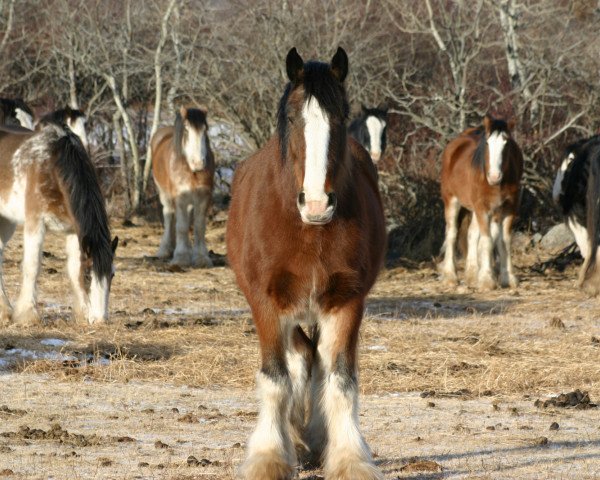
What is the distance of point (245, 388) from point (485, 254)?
261 inches

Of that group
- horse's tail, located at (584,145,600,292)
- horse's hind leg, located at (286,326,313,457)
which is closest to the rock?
horse's tail, located at (584,145,600,292)

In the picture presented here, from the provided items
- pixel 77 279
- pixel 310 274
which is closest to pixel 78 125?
pixel 77 279

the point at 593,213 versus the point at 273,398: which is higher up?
the point at 593,213

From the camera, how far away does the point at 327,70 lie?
4562mm

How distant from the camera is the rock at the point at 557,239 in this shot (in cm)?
1560

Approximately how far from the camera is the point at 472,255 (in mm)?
13750

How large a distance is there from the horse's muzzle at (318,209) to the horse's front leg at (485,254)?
908cm

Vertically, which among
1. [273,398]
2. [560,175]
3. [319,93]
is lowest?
[273,398]

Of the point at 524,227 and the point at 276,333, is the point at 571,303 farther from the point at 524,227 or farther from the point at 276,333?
the point at 276,333

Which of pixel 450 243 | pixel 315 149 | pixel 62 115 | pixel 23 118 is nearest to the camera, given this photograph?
pixel 315 149

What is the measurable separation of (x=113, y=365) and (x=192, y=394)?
33.5 inches

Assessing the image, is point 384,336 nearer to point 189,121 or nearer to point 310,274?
point 310,274

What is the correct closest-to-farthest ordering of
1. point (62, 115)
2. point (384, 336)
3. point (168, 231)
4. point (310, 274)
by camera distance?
point (310, 274) < point (384, 336) < point (62, 115) < point (168, 231)

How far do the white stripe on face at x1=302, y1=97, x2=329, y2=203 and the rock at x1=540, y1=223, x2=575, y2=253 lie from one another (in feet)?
38.3
